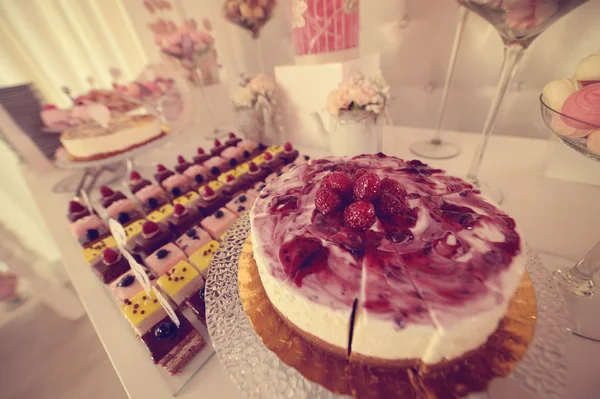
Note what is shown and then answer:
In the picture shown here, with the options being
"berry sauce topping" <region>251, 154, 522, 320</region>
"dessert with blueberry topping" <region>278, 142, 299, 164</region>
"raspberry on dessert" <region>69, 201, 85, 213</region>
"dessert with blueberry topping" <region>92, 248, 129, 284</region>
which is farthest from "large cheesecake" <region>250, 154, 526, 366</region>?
"raspberry on dessert" <region>69, 201, 85, 213</region>

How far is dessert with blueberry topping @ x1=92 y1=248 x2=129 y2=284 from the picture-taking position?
3.57ft

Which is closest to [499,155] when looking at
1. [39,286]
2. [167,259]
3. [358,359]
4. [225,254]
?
[358,359]

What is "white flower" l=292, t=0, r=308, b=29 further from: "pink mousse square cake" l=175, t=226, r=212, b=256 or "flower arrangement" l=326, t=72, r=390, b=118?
"pink mousse square cake" l=175, t=226, r=212, b=256

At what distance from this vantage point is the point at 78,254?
1.30 metres

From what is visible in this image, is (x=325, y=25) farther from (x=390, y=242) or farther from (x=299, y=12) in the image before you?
(x=390, y=242)

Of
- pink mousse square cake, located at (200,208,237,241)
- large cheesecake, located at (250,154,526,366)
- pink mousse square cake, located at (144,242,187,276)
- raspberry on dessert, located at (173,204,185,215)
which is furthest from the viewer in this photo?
raspberry on dessert, located at (173,204,185,215)

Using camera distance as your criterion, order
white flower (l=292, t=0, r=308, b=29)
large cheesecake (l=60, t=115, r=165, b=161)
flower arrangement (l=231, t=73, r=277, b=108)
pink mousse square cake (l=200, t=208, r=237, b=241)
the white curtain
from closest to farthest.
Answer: pink mousse square cake (l=200, t=208, r=237, b=241) < white flower (l=292, t=0, r=308, b=29) < large cheesecake (l=60, t=115, r=165, b=161) < flower arrangement (l=231, t=73, r=277, b=108) < the white curtain

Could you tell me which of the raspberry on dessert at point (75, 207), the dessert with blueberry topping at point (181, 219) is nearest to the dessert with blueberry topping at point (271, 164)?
the dessert with blueberry topping at point (181, 219)

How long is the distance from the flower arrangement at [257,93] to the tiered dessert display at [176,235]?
30 cm

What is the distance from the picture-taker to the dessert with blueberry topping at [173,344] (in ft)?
2.50

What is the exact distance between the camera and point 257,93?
191 cm

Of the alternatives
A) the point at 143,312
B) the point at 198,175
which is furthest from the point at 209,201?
the point at 143,312

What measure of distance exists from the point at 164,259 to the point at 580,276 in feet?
4.91

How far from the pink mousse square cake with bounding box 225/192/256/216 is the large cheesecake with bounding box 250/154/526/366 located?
479 mm
